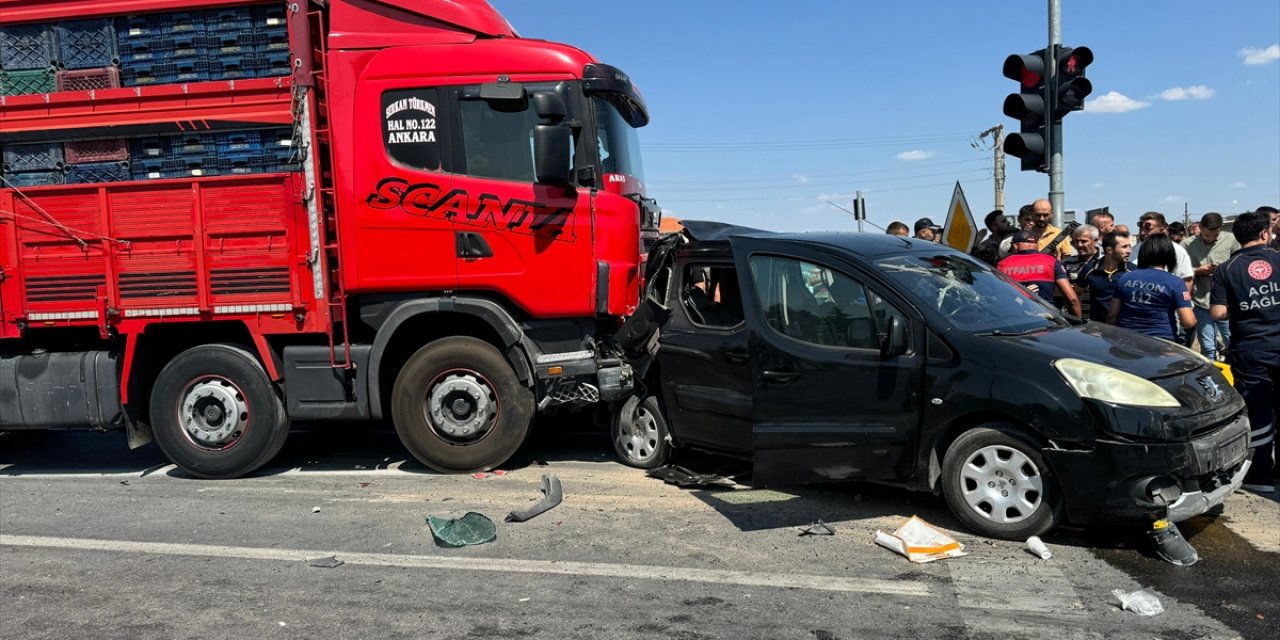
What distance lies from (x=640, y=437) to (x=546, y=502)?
1114 mm

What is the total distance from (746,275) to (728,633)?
8.16 feet

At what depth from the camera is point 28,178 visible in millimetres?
6453

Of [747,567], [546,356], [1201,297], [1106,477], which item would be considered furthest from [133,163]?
[1201,297]

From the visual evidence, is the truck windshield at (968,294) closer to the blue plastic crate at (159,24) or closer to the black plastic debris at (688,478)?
the black plastic debris at (688,478)

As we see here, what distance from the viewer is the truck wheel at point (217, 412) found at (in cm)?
643

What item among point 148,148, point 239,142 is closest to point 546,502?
point 239,142

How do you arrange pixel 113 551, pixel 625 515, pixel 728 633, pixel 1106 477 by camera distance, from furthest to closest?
pixel 625 515
pixel 113 551
pixel 1106 477
pixel 728 633

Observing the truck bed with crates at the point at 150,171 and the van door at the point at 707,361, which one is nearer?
the van door at the point at 707,361

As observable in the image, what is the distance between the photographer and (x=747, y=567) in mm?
4391

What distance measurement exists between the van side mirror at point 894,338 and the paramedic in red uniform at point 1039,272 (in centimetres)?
280

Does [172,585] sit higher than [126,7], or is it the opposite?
[126,7]

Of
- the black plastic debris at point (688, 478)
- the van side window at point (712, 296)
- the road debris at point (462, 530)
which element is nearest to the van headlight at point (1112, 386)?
the van side window at point (712, 296)

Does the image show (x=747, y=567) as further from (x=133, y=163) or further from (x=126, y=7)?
(x=126, y=7)

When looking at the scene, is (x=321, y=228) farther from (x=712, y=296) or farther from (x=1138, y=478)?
(x=1138, y=478)
